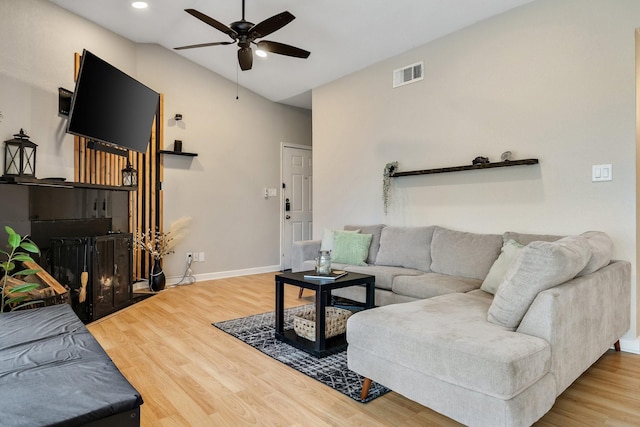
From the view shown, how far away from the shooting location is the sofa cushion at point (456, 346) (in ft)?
4.66

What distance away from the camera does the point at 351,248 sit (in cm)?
399

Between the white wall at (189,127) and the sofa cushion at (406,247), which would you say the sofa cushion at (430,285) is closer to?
the sofa cushion at (406,247)

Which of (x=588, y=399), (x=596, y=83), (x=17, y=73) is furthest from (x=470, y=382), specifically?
(x=17, y=73)

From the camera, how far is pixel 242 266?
18.7 ft

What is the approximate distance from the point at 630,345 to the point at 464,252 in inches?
49.2

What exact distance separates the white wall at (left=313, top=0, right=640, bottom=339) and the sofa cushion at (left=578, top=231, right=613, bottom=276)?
555mm

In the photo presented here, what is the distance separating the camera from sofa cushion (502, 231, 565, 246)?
288 centimetres

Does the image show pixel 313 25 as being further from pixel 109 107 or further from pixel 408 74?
pixel 109 107

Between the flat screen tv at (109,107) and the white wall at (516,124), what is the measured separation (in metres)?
2.41

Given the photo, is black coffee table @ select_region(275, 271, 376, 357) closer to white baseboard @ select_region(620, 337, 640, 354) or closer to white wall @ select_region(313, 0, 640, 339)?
white wall @ select_region(313, 0, 640, 339)

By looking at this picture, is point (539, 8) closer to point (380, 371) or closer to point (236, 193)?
point (380, 371)

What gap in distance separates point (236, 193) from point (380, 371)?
4233 mm

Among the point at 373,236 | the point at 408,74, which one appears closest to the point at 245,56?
the point at 408,74

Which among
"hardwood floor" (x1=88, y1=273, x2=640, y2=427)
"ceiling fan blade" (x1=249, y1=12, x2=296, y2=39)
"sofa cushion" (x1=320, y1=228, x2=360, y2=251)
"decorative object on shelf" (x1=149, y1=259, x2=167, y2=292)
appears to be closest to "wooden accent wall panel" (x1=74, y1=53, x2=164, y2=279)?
"decorative object on shelf" (x1=149, y1=259, x2=167, y2=292)
